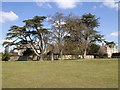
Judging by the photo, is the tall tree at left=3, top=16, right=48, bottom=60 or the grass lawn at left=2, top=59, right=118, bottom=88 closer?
the grass lawn at left=2, top=59, right=118, bottom=88

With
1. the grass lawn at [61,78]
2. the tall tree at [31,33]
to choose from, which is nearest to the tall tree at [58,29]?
the tall tree at [31,33]

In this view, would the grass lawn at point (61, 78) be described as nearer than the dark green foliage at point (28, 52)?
Yes

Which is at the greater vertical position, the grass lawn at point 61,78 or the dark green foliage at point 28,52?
the dark green foliage at point 28,52

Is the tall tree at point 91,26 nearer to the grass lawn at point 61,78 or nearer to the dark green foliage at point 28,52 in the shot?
the dark green foliage at point 28,52

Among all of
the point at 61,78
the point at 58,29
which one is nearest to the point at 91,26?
the point at 58,29

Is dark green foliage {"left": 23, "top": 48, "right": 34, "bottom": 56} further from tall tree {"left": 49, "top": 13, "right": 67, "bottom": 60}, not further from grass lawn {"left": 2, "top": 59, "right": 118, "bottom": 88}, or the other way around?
grass lawn {"left": 2, "top": 59, "right": 118, "bottom": 88}

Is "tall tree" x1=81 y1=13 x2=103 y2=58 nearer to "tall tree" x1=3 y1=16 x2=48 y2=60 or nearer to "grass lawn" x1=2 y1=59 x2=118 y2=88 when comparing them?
"tall tree" x1=3 y1=16 x2=48 y2=60

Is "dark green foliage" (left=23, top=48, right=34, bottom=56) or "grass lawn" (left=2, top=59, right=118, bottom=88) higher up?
"dark green foliage" (left=23, top=48, right=34, bottom=56)

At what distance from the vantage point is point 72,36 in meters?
62.1

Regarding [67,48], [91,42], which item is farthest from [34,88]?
[91,42]

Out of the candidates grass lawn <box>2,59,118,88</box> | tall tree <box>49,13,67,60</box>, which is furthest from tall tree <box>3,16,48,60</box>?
grass lawn <box>2,59,118,88</box>

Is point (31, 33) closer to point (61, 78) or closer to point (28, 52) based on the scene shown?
point (28, 52)

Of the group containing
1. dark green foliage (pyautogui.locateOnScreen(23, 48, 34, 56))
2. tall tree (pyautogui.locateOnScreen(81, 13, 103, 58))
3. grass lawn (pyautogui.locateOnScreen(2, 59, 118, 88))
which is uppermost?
tall tree (pyautogui.locateOnScreen(81, 13, 103, 58))

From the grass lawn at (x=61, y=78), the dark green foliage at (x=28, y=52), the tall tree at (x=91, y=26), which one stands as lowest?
the grass lawn at (x=61, y=78)
